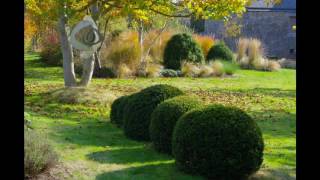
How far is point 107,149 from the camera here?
7.28 m

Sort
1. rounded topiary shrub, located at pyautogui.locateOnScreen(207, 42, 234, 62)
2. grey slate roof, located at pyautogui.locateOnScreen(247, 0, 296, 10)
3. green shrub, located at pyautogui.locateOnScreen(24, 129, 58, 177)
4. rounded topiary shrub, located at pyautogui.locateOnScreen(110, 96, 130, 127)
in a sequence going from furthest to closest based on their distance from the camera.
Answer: grey slate roof, located at pyautogui.locateOnScreen(247, 0, 296, 10), rounded topiary shrub, located at pyautogui.locateOnScreen(207, 42, 234, 62), rounded topiary shrub, located at pyautogui.locateOnScreen(110, 96, 130, 127), green shrub, located at pyautogui.locateOnScreen(24, 129, 58, 177)

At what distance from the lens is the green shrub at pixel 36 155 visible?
5.39m

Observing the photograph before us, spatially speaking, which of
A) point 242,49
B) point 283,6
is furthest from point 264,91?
point 283,6

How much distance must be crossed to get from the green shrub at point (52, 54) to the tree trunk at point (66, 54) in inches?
330

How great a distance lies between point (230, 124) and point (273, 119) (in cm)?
563

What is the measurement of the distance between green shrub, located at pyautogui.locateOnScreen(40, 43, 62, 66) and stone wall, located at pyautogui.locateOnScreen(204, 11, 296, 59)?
13.0 m

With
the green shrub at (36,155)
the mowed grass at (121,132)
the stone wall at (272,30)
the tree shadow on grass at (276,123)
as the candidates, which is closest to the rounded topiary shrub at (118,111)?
the mowed grass at (121,132)

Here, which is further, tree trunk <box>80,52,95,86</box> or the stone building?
the stone building

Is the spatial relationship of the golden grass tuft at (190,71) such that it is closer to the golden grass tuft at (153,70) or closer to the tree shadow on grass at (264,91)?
the golden grass tuft at (153,70)

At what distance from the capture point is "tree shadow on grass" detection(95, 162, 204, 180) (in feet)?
18.6

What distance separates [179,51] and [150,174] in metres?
15.1

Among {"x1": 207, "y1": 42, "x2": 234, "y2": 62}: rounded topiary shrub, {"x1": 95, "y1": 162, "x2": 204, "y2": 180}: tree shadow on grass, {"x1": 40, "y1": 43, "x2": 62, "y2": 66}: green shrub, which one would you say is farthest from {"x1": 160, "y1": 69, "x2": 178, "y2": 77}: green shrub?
{"x1": 95, "y1": 162, "x2": 204, "y2": 180}: tree shadow on grass

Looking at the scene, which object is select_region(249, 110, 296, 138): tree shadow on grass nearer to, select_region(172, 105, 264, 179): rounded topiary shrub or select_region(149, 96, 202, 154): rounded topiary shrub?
select_region(149, 96, 202, 154): rounded topiary shrub

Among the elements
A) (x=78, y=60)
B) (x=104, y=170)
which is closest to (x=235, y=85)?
(x=78, y=60)
